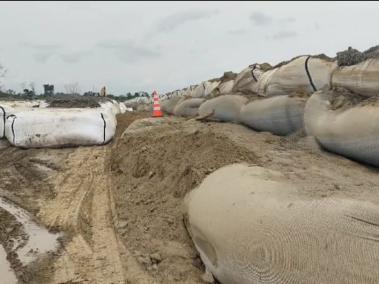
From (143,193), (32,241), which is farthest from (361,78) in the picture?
(32,241)

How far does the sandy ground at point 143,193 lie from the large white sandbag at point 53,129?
1453mm

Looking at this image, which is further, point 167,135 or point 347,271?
point 167,135

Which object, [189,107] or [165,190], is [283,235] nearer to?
[165,190]

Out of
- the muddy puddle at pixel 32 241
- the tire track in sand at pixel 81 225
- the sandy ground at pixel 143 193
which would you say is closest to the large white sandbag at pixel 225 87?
the sandy ground at pixel 143 193

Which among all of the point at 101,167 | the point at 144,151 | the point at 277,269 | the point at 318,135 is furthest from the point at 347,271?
the point at 101,167

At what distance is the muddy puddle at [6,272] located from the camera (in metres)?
3.43

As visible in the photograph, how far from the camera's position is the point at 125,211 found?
4.64 m

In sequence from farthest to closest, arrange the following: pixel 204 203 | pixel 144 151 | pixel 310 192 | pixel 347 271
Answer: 1. pixel 144 151
2. pixel 204 203
3. pixel 310 192
4. pixel 347 271

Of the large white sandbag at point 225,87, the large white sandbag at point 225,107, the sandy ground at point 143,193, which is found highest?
the large white sandbag at point 225,87

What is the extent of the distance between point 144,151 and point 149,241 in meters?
2.50

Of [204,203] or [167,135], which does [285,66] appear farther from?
[204,203]

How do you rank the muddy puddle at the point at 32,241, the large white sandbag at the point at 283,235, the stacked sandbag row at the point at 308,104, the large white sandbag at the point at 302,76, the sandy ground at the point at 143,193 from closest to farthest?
the large white sandbag at the point at 283,235, the sandy ground at the point at 143,193, the muddy puddle at the point at 32,241, the stacked sandbag row at the point at 308,104, the large white sandbag at the point at 302,76

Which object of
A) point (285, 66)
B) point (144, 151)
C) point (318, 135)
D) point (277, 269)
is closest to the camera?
point (277, 269)

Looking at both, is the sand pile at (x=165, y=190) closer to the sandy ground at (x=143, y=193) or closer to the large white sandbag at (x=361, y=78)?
the sandy ground at (x=143, y=193)
